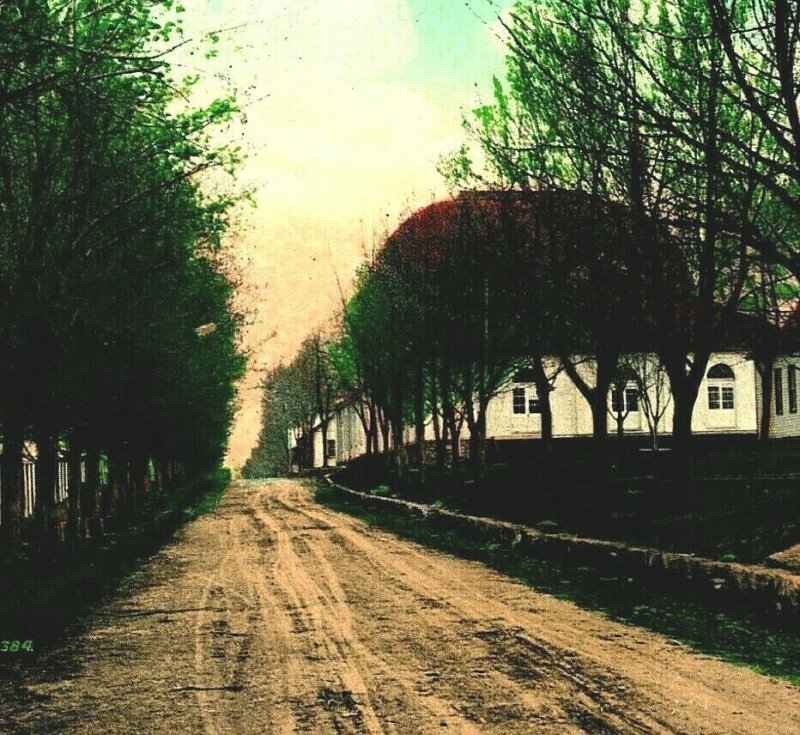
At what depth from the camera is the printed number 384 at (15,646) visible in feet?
31.8

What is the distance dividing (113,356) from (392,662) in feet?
42.7

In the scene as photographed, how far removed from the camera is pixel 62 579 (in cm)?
1438

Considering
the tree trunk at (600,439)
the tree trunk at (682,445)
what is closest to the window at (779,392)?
the tree trunk at (600,439)

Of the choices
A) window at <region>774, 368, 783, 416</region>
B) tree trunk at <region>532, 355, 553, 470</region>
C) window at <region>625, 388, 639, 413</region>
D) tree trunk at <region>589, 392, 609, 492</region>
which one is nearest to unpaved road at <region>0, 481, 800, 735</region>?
tree trunk at <region>589, 392, 609, 492</region>

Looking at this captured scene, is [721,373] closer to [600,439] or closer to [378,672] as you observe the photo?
[600,439]

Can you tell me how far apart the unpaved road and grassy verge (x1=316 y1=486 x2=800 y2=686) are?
1.09ft

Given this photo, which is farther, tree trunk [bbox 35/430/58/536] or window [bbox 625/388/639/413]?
window [bbox 625/388/639/413]

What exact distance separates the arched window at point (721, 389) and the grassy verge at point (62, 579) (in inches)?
1442

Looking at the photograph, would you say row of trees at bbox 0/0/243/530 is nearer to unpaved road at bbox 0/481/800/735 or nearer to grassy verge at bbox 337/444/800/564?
unpaved road at bbox 0/481/800/735

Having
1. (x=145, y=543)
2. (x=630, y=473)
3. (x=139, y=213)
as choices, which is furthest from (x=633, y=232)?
(x=630, y=473)

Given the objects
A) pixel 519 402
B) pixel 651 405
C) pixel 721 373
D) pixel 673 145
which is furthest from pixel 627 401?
pixel 673 145

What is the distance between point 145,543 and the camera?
74.4 feet

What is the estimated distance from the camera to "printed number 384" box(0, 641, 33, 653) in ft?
31.8

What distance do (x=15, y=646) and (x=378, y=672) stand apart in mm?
3820
